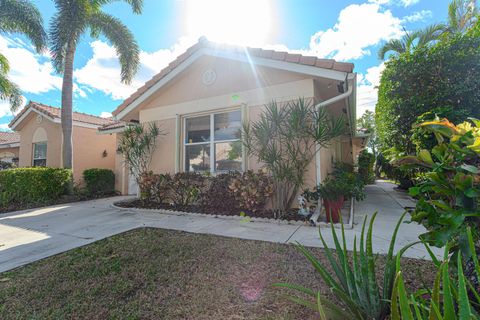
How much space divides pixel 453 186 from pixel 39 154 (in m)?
18.5

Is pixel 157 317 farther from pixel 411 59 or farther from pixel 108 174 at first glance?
pixel 108 174

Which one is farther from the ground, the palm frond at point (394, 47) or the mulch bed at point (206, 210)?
the palm frond at point (394, 47)

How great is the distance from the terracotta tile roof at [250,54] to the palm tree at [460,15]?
33.1 ft

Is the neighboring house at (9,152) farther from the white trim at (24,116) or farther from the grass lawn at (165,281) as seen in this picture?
the grass lawn at (165,281)

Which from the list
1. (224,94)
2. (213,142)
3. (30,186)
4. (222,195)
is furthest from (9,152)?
(222,195)

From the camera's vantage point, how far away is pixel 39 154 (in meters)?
13.9

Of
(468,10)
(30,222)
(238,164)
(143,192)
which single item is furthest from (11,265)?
(468,10)

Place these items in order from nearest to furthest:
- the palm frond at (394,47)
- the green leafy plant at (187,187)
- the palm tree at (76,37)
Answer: the green leafy plant at (187,187) → the palm tree at (76,37) → the palm frond at (394,47)

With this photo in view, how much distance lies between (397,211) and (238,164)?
4721 millimetres

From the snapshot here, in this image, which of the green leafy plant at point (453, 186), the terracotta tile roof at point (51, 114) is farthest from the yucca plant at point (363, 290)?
the terracotta tile roof at point (51, 114)

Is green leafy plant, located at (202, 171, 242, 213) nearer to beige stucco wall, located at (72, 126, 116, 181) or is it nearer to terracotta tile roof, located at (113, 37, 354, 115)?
terracotta tile roof, located at (113, 37, 354, 115)

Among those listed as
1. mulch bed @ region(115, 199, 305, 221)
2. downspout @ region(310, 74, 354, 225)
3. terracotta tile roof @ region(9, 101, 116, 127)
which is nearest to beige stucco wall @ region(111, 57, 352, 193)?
downspout @ region(310, 74, 354, 225)

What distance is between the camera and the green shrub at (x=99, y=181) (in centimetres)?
1033

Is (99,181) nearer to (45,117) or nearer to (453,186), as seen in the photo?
(45,117)
